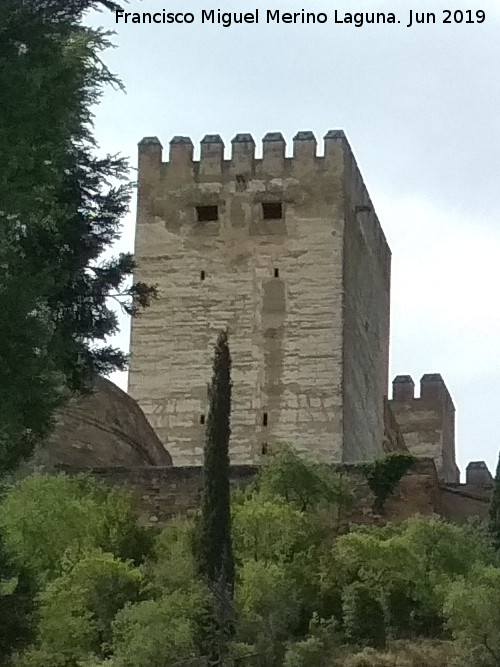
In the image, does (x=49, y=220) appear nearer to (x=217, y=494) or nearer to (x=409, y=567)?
(x=217, y=494)

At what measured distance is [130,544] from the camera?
976 inches

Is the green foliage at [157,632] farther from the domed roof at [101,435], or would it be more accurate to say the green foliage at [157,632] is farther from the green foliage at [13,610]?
the green foliage at [13,610]

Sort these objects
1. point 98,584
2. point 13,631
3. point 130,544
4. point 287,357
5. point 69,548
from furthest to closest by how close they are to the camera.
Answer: point 287,357 < point 130,544 < point 69,548 < point 98,584 < point 13,631

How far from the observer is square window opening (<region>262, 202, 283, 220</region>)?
3638 cm

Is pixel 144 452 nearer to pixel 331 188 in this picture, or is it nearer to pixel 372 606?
pixel 331 188

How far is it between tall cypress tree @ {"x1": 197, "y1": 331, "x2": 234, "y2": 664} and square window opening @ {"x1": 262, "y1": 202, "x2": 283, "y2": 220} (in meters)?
A: 11.5

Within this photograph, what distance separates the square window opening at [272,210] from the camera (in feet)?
119

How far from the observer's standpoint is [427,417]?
46906 millimetres

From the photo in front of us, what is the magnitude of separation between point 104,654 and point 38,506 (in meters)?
3.96

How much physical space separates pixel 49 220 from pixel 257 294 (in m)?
26.5

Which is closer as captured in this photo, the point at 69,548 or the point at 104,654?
the point at 104,654

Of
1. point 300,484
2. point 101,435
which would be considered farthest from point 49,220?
point 101,435

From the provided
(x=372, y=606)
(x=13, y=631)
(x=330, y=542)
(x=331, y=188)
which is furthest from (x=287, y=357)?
(x=13, y=631)

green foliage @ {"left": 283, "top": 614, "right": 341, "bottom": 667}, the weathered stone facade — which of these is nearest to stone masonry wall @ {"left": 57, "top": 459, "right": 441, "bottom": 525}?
the weathered stone facade
